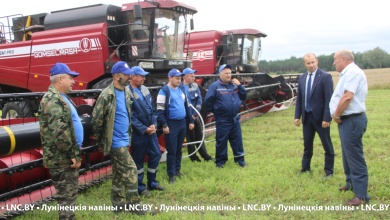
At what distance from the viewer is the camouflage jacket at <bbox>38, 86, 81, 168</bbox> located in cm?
326

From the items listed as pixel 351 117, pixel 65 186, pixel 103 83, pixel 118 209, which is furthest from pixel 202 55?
pixel 65 186

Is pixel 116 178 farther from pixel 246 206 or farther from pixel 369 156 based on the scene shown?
pixel 369 156

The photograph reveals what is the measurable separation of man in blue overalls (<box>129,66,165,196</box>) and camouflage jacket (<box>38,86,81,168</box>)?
1.02 metres

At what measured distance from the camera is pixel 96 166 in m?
5.01

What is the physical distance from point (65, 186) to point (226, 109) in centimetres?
298

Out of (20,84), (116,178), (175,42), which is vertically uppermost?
(175,42)

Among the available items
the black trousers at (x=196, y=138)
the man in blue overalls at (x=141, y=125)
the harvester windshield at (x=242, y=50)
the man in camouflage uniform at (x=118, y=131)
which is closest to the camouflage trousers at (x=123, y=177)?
the man in camouflage uniform at (x=118, y=131)

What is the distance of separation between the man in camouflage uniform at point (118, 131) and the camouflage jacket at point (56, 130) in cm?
45

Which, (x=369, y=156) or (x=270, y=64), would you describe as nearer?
(x=369, y=156)

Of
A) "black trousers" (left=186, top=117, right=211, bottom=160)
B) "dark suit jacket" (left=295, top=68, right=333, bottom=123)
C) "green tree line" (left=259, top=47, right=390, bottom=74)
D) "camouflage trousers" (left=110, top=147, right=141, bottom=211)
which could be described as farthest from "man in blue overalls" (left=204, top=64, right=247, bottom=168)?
"green tree line" (left=259, top=47, right=390, bottom=74)

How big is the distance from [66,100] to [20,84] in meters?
7.08

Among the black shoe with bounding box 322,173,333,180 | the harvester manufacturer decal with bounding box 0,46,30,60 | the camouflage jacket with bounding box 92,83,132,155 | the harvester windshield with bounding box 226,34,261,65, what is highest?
the harvester windshield with bounding box 226,34,261,65

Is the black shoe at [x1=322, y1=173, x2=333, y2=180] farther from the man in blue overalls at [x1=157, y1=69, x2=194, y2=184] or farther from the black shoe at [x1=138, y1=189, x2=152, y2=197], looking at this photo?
the black shoe at [x1=138, y1=189, x2=152, y2=197]

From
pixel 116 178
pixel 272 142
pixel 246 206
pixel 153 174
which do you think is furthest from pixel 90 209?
pixel 272 142
